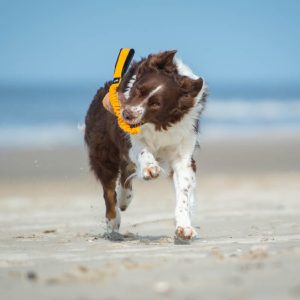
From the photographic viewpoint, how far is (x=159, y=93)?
729 centimetres

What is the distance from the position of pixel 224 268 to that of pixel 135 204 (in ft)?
23.3

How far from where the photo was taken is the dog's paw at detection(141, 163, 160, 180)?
23.6 feet

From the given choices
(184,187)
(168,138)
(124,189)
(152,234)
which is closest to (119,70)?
(168,138)

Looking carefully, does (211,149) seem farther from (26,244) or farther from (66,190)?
(26,244)

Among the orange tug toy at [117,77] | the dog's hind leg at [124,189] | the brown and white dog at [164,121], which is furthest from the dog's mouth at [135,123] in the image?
the dog's hind leg at [124,189]

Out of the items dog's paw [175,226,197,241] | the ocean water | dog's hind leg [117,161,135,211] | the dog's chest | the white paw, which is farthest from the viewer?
the ocean water

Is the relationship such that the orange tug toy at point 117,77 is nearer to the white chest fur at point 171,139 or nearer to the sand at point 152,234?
the white chest fur at point 171,139

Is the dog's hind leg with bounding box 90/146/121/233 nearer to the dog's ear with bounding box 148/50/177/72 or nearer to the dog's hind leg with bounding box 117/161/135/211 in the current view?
the dog's hind leg with bounding box 117/161/135/211

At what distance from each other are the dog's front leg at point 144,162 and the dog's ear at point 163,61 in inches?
26.9

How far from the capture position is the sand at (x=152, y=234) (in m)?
4.43

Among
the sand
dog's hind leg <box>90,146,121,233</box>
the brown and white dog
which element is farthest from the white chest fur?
dog's hind leg <box>90,146,121,233</box>

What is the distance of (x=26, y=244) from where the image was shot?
24.6ft

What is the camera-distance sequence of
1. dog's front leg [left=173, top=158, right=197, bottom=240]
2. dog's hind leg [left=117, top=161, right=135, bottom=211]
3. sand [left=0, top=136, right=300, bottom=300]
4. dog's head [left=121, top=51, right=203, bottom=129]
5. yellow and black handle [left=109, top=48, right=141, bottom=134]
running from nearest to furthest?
1. sand [left=0, top=136, right=300, bottom=300]
2. dog's head [left=121, top=51, right=203, bottom=129]
3. dog's front leg [left=173, top=158, right=197, bottom=240]
4. yellow and black handle [left=109, top=48, right=141, bottom=134]
5. dog's hind leg [left=117, top=161, right=135, bottom=211]

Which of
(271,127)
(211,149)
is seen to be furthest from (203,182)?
(271,127)
